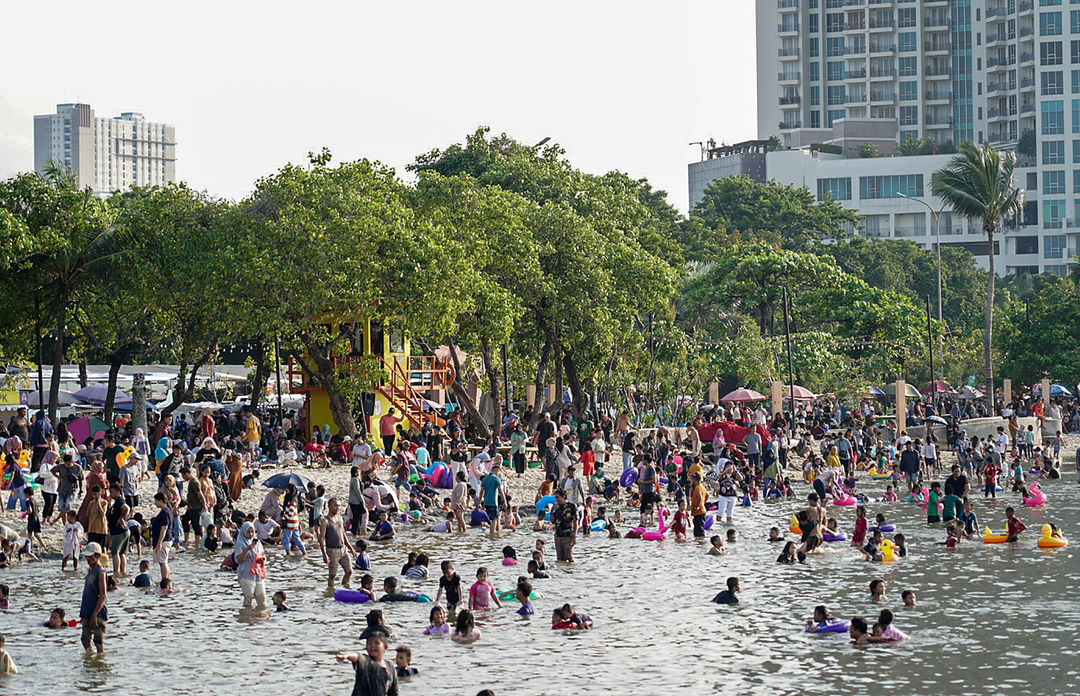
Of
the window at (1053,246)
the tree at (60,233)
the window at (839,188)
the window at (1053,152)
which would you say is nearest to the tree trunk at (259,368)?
the tree at (60,233)

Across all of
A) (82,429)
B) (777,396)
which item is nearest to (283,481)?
(82,429)

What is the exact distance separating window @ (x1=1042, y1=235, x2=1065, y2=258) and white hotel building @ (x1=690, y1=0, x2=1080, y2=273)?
93mm

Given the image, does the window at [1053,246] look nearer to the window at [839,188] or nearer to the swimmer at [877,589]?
the window at [839,188]

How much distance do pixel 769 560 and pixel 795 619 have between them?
6.25m

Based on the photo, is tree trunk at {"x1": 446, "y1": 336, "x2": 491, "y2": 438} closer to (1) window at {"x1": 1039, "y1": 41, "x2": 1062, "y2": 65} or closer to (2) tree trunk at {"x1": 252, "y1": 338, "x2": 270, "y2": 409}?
(2) tree trunk at {"x1": 252, "y1": 338, "x2": 270, "y2": 409}

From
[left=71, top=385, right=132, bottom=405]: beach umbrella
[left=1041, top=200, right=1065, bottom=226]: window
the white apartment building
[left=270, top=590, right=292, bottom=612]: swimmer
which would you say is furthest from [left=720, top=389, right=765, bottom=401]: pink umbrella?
[left=1041, top=200, right=1065, bottom=226]: window

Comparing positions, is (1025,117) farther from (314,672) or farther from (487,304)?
(314,672)

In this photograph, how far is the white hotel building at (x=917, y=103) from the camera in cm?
12412

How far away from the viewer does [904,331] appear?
67.3m

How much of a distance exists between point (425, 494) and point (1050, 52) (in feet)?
358

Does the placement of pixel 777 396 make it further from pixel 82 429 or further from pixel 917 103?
pixel 917 103

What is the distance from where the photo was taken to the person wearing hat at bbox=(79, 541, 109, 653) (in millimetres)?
17609

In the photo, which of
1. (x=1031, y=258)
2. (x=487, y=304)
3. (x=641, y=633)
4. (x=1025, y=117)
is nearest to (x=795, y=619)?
(x=641, y=633)

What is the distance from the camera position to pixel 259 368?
47.8 metres
